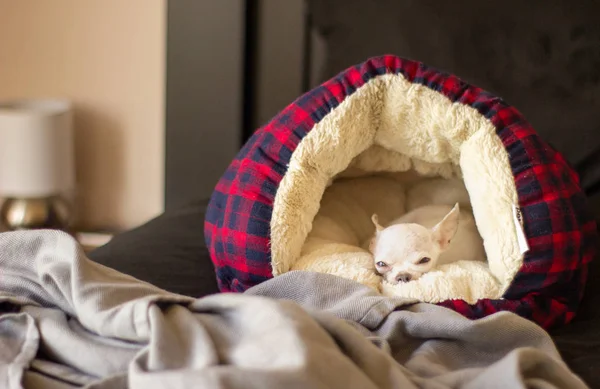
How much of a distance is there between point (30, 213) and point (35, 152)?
16 centimetres

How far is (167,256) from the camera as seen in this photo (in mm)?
1257

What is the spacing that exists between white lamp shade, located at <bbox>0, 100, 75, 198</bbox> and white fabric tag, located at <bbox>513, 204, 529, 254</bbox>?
1.13 metres

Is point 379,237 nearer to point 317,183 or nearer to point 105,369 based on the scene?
point 317,183

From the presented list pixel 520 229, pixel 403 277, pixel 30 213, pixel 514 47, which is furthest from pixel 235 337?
pixel 30 213

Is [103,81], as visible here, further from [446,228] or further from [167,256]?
[446,228]

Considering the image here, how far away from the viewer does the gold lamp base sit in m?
1.76

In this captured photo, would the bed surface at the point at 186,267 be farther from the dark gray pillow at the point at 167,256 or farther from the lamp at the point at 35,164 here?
the lamp at the point at 35,164

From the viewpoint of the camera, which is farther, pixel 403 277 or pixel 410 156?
pixel 410 156

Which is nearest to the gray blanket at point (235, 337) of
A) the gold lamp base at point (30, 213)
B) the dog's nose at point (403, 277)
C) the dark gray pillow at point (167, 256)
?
the dog's nose at point (403, 277)

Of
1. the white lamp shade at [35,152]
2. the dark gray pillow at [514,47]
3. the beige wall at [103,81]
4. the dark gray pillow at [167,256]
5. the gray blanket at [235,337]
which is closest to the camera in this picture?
the gray blanket at [235,337]

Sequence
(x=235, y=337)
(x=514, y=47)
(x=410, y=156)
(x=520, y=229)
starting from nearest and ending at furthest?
1. (x=235, y=337)
2. (x=520, y=229)
3. (x=410, y=156)
4. (x=514, y=47)

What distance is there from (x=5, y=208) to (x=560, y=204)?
4.35 ft

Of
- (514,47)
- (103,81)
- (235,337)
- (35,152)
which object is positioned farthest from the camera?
(103,81)

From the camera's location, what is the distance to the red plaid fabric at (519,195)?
101cm
